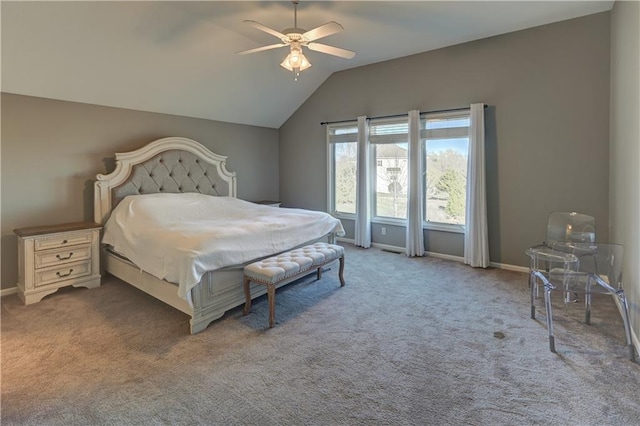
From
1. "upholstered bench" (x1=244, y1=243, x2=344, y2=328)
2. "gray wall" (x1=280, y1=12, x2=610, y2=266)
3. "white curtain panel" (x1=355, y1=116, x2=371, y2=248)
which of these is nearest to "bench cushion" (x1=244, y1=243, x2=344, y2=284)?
"upholstered bench" (x1=244, y1=243, x2=344, y2=328)

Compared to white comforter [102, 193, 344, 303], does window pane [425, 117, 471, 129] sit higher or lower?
higher

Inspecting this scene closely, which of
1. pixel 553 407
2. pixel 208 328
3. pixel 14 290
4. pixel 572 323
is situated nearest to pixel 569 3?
pixel 572 323

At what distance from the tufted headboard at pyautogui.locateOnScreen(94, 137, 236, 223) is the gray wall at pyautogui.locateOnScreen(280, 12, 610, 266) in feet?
9.24

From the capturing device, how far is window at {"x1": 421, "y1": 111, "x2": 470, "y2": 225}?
179 inches

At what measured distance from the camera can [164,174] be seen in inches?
176

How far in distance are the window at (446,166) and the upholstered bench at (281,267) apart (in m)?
2.12

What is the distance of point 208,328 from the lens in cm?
269

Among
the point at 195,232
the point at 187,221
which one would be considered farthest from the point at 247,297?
the point at 187,221

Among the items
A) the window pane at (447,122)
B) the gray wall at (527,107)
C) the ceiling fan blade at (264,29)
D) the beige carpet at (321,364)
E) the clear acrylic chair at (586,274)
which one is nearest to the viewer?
the beige carpet at (321,364)

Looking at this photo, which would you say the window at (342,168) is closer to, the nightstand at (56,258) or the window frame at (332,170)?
the window frame at (332,170)

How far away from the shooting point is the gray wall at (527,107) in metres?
3.62

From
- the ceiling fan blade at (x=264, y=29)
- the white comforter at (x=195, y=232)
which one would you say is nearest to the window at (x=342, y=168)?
the white comforter at (x=195, y=232)

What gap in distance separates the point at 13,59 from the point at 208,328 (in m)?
3.11

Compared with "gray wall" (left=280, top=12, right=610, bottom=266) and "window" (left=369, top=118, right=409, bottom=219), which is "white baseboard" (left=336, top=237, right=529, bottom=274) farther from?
"window" (left=369, top=118, right=409, bottom=219)
